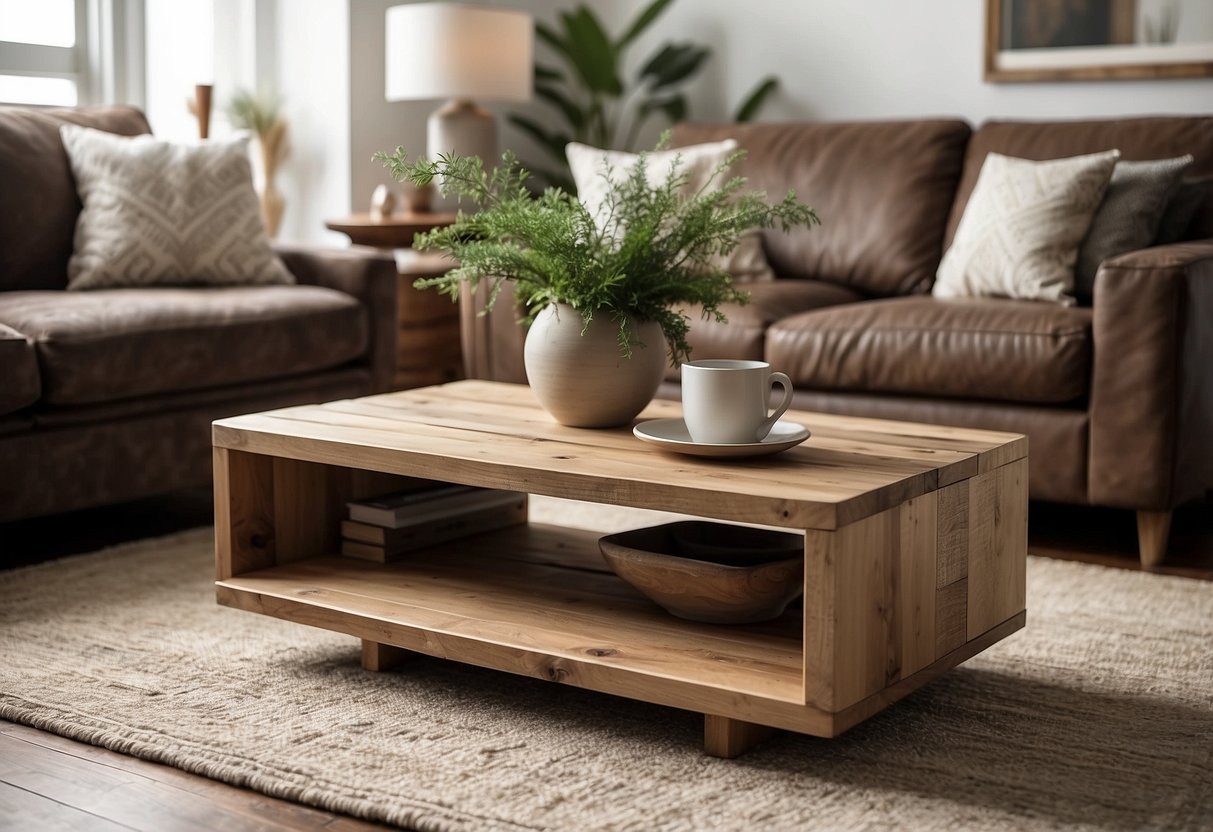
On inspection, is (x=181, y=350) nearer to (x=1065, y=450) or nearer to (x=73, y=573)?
(x=73, y=573)

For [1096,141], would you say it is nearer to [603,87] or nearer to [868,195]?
[868,195]

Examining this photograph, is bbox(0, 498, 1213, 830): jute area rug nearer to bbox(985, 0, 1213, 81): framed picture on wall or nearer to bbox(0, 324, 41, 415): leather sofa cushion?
bbox(0, 324, 41, 415): leather sofa cushion

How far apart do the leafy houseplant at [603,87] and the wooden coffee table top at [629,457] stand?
2.75 meters

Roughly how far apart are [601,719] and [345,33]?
127 inches

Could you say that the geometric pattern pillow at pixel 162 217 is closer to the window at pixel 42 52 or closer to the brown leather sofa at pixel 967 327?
the brown leather sofa at pixel 967 327

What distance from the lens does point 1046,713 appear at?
1.92 m

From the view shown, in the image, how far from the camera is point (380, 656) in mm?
2084

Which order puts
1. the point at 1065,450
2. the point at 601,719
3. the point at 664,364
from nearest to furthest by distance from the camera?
the point at 601,719
the point at 664,364
the point at 1065,450

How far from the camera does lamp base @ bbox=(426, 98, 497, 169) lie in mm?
4426

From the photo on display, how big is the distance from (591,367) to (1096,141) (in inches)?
78.3

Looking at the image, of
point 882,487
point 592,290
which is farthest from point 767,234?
point 882,487

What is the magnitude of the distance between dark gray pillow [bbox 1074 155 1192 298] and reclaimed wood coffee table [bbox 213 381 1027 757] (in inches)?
49.7

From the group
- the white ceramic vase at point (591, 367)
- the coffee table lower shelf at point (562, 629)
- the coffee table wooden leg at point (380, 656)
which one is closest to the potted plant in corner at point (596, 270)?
the white ceramic vase at point (591, 367)

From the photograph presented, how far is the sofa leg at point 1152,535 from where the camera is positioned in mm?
2750
